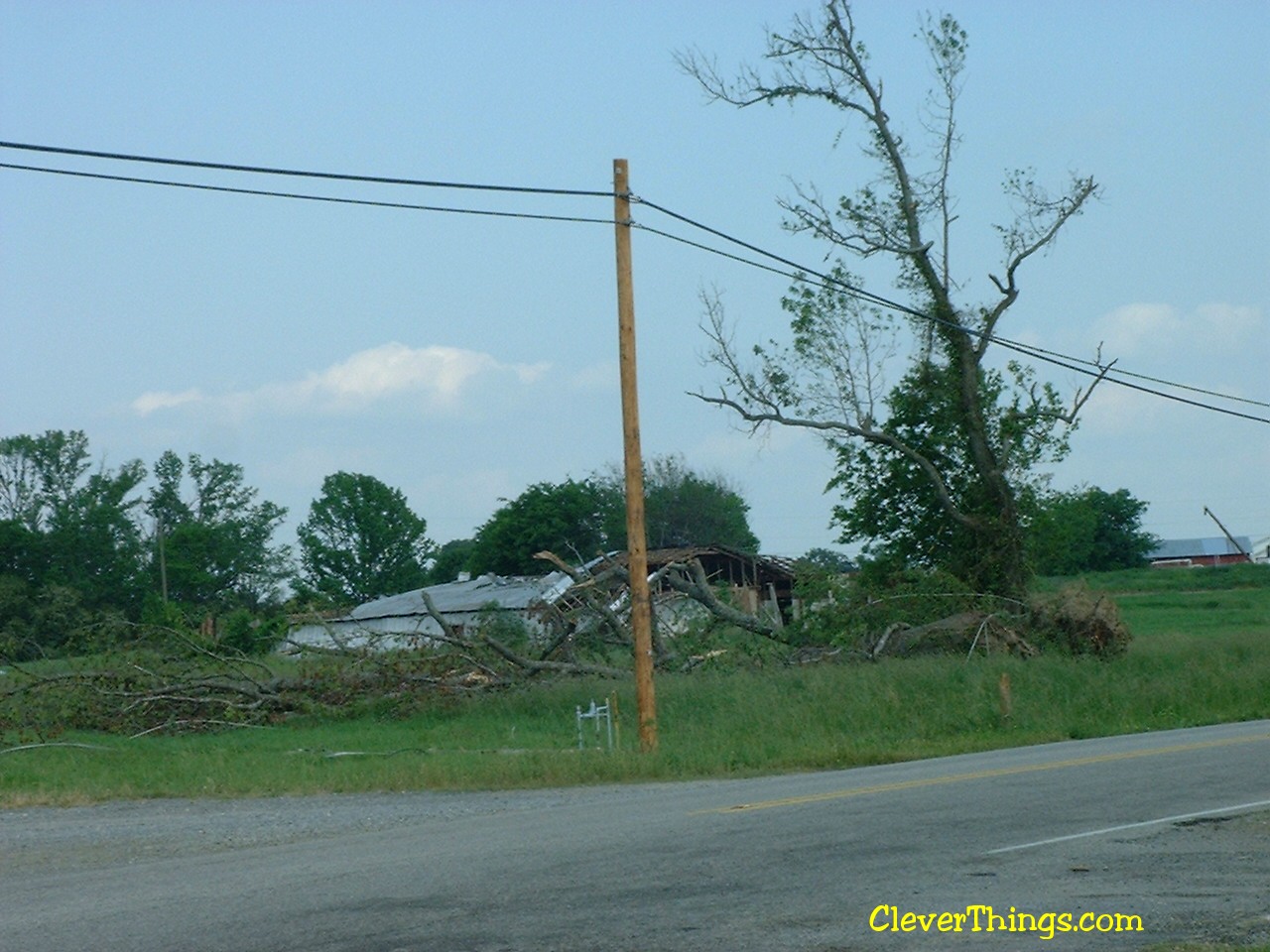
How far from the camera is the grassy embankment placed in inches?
704

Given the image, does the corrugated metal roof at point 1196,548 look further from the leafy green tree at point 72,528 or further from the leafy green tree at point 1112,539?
the leafy green tree at point 72,528

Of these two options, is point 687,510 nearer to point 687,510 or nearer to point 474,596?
point 687,510

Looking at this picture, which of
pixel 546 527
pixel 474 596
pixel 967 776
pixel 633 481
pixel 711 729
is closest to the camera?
pixel 967 776

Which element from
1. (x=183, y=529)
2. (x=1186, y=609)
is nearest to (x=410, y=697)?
(x=1186, y=609)

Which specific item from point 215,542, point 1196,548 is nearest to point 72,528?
point 215,542

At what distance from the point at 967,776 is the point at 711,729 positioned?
8399 millimetres

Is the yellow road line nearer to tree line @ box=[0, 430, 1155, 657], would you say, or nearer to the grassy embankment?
the grassy embankment

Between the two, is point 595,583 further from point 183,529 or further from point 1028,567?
point 183,529

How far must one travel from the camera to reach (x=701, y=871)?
898 centimetres

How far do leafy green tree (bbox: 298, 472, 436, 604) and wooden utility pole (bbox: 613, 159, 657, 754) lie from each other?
84.5 metres

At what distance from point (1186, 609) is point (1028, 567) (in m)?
23.4

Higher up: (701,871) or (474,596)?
(474,596)

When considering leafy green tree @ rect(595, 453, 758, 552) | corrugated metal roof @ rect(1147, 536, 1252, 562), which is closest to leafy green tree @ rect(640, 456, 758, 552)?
leafy green tree @ rect(595, 453, 758, 552)

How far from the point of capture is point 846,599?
33000 millimetres
